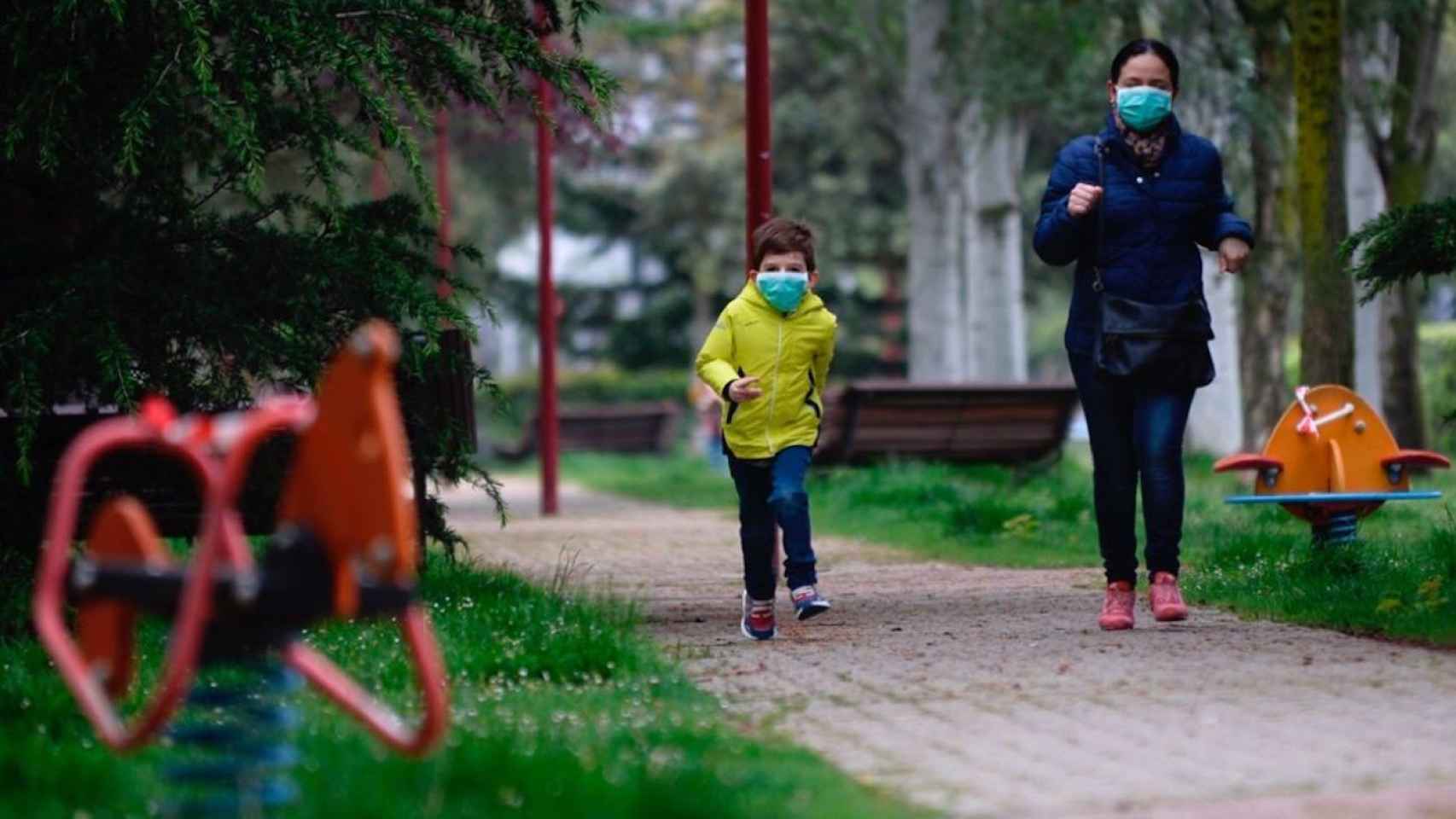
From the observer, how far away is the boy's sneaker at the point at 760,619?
8.60 m

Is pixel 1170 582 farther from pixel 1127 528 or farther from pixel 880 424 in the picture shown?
pixel 880 424

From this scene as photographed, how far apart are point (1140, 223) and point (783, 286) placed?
1.30 m

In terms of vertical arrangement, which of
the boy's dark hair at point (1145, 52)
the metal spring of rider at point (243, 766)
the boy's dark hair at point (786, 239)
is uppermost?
the boy's dark hair at point (1145, 52)

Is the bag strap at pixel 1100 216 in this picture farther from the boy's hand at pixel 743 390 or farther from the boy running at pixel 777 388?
the boy's hand at pixel 743 390

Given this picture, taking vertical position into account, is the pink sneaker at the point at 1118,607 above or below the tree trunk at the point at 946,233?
below

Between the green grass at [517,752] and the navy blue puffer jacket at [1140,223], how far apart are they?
216 centimetres

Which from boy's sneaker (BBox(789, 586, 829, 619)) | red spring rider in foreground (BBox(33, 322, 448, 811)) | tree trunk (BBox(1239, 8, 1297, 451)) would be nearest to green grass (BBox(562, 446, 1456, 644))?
tree trunk (BBox(1239, 8, 1297, 451))

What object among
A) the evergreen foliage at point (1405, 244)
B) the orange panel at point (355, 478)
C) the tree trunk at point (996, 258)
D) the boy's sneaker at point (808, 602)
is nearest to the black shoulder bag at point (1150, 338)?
the evergreen foliage at point (1405, 244)

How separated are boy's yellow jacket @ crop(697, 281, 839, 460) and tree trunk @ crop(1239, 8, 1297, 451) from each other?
1183 centimetres

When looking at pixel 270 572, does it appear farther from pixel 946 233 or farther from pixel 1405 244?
pixel 946 233

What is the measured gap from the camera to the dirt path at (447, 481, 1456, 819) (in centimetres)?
523

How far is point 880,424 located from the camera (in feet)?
62.6

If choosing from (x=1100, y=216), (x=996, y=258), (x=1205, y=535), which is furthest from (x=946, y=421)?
(x=1100, y=216)

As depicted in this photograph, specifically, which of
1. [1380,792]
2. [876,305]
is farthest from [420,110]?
[876,305]
